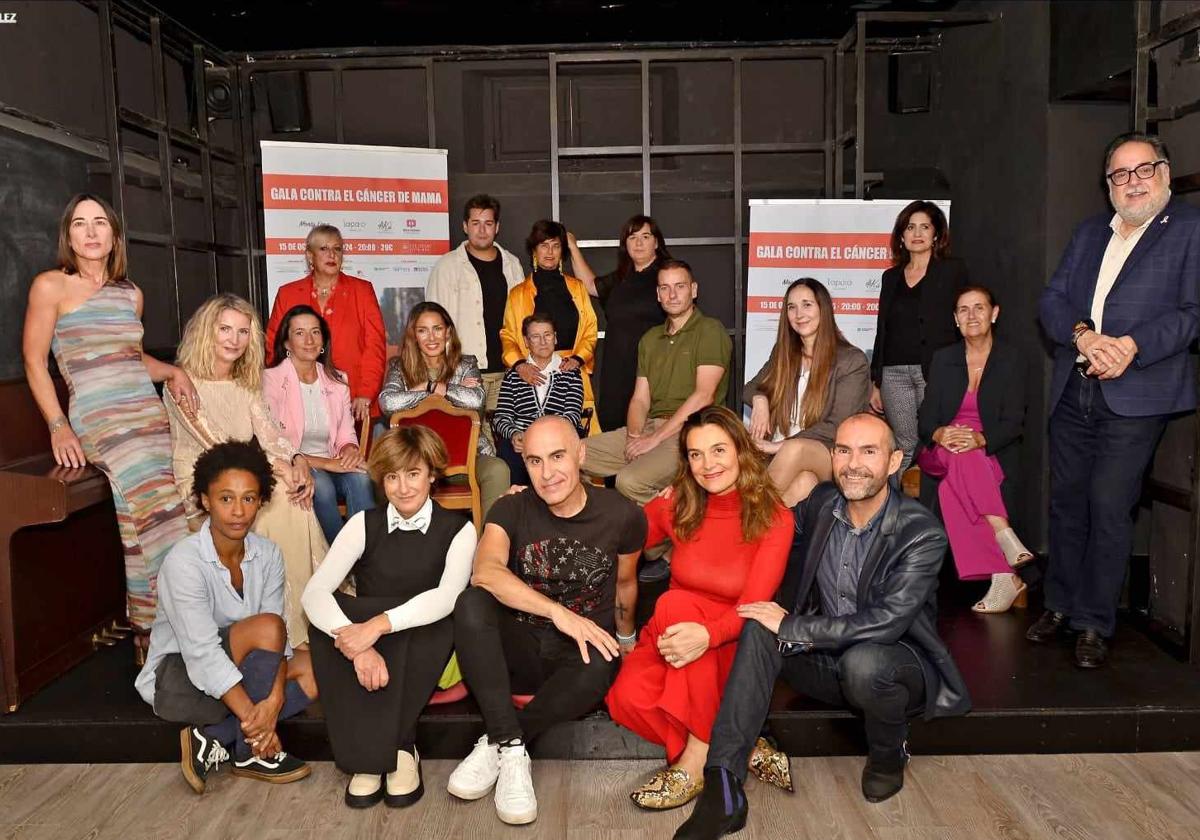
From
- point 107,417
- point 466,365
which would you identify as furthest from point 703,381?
point 107,417

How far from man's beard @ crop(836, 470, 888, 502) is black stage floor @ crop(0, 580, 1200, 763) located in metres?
0.66

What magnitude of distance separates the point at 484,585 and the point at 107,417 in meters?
1.53

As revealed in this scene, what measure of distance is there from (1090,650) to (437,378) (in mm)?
2674

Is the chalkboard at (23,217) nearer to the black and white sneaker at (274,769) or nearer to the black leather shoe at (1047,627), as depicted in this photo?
the black and white sneaker at (274,769)

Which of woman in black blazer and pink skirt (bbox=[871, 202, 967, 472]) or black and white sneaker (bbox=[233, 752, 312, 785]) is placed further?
woman in black blazer and pink skirt (bbox=[871, 202, 967, 472])

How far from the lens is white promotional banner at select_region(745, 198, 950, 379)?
5.32 m

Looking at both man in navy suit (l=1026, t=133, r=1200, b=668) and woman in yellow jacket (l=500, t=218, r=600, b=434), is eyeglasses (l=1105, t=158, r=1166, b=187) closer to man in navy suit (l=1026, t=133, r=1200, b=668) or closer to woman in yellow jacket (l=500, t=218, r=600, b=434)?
man in navy suit (l=1026, t=133, r=1200, b=668)

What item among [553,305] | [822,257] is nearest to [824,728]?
[553,305]

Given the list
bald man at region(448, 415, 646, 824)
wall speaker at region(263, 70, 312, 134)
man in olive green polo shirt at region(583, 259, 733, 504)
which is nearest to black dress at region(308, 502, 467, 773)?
bald man at region(448, 415, 646, 824)

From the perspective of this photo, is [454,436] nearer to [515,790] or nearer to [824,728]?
[515,790]

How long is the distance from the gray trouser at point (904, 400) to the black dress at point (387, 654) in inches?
87.5

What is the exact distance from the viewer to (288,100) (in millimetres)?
6316

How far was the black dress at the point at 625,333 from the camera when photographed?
14.9ft

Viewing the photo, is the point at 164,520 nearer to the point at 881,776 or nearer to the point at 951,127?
the point at 881,776
